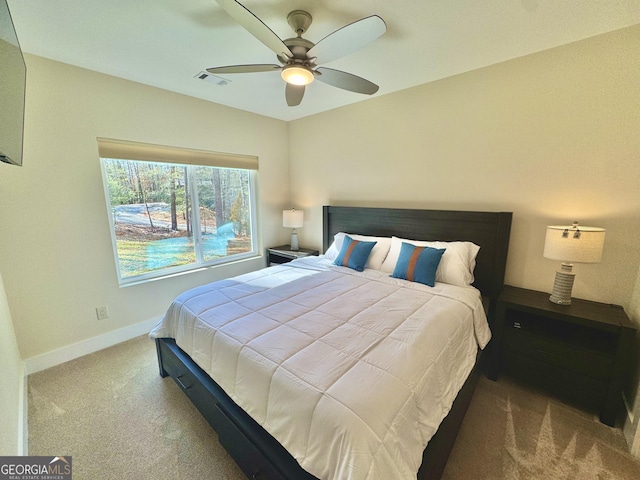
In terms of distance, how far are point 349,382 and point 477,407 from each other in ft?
4.58

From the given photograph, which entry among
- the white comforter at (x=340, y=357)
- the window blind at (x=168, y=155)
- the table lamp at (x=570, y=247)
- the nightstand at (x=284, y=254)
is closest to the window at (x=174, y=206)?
the window blind at (x=168, y=155)

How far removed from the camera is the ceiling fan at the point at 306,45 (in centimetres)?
129

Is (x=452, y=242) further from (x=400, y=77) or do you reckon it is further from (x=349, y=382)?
(x=349, y=382)

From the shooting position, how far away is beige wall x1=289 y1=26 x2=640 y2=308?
1.83m

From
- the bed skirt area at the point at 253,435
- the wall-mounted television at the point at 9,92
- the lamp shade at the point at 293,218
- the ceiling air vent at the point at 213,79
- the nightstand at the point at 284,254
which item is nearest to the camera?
the wall-mounted television at the point at 9,92

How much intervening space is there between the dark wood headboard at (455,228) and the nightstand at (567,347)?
0.24 m

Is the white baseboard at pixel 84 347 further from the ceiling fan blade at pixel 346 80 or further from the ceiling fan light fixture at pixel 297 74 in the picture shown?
the ceiling fan blade at pixel 346 80

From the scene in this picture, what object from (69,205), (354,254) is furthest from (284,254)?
(69,205)

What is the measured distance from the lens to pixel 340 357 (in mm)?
1251

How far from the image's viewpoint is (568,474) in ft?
4.54

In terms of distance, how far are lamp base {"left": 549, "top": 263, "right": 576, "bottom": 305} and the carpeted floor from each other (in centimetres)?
74

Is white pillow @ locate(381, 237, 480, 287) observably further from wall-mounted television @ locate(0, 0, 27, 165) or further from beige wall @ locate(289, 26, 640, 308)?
wall-mounted television @ locate(0, 0, 27, 165)

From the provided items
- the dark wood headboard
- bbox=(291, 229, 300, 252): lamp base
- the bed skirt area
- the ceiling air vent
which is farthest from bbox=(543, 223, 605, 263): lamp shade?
the ceiling air vent

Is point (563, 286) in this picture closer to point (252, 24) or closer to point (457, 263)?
point (457, 263)
